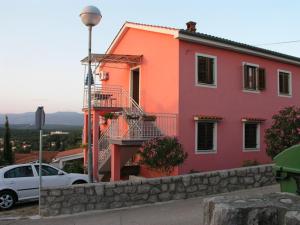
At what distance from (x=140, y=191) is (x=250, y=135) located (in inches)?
408

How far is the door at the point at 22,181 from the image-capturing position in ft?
43.9

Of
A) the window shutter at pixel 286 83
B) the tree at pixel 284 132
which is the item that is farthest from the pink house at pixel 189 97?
the tree at pixel 284 132

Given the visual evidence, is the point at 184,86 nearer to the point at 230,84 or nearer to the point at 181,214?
the point at 230,84

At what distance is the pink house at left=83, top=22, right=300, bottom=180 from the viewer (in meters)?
16.7

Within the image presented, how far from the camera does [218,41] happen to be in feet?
57.2

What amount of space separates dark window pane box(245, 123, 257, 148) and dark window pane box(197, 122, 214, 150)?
244 cm

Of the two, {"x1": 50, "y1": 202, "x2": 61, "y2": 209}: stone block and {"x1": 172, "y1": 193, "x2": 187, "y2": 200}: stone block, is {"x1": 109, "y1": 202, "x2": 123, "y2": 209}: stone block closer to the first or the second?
{"x1": 50, "y1": 202, "x2": 61, "y2": 209}: stone block

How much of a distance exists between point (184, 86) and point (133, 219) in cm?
839

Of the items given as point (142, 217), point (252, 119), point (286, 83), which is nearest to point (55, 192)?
point (142, 217)

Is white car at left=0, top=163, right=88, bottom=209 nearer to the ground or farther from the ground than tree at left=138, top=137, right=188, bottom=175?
nearer to the ground

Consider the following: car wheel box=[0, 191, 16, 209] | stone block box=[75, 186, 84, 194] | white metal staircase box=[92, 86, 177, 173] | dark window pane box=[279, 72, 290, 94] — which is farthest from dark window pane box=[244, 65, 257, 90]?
car wheel box=[0, 191, 16, 209]

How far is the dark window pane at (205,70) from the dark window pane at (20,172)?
792 centimetres

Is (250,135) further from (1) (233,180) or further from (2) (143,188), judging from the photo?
(2) (143,188)

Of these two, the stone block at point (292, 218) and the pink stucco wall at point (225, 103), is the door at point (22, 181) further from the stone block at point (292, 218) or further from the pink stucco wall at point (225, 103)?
the stone block at point (292, 218)
